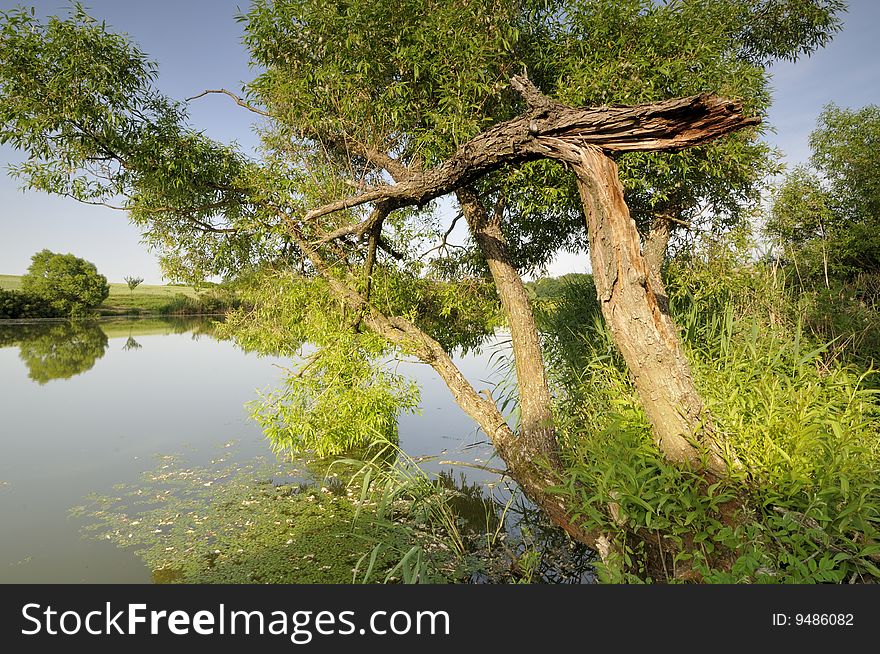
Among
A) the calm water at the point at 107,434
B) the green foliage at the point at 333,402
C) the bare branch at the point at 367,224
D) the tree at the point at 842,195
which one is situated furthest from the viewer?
the tree at the point at 842,195

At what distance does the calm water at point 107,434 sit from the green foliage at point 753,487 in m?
1.86

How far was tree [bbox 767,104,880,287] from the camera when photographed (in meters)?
10.5

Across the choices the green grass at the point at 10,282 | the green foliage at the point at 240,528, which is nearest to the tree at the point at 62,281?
the green grass at the point at 10,282

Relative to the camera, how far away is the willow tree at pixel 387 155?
406cm

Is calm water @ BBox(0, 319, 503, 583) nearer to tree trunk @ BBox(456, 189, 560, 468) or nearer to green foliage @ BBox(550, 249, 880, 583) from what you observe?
tree trunk @ BBox(456, 189, 560, 468)

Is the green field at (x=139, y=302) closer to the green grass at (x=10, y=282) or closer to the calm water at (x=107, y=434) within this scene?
the green grass at (x=10, y=282)

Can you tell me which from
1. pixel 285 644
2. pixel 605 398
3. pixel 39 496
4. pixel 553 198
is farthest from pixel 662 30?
pixel 39 496

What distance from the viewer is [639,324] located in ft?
8.69

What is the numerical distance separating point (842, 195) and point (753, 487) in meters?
14.5

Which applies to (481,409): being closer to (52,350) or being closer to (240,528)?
(240,528)

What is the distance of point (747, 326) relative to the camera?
3799 millimetres

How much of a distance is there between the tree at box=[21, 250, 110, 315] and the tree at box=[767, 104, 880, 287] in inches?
1566

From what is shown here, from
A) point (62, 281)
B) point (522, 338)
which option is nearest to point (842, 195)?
point (522, 338)

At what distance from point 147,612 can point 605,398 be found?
3.37 meters
